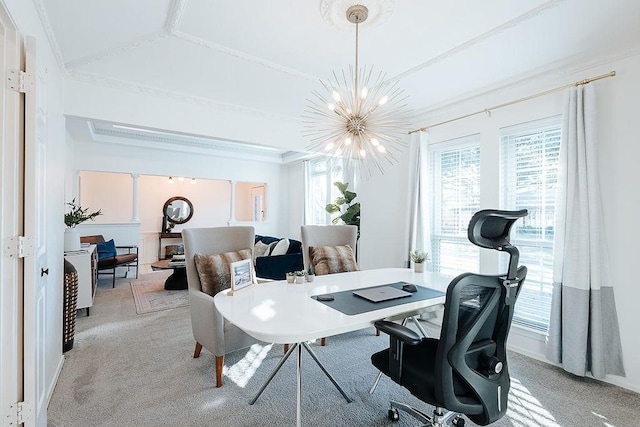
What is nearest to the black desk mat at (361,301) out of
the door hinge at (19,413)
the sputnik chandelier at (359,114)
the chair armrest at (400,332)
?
the chair armrest at (400,332)

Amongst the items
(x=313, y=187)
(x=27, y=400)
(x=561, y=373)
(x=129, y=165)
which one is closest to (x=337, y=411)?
(x=27, y=400)

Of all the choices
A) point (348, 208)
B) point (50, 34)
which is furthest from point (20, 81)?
point (348, 208)

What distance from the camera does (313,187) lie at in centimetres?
654

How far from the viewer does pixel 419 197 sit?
3.66 meters

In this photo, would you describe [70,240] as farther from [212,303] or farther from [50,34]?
[212,303]

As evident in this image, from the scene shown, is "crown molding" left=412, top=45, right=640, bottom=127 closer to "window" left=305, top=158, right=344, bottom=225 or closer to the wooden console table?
"window" left=305, top=158, right=344, bottom=225

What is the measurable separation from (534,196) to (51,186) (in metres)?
3.94

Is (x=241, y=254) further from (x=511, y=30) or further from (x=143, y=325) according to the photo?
(x=511, y=30)

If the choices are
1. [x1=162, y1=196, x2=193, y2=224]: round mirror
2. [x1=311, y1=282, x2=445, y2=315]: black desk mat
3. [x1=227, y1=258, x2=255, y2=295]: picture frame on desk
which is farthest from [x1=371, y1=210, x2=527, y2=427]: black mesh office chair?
[x1=162, y1=196, x2=193, y2=224]: round mirror

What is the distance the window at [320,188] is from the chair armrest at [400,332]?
443 cm

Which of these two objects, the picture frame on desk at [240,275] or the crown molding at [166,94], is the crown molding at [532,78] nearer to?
the crown molding at [166,94]

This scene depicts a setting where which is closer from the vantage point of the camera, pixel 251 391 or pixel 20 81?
pixel 20 81

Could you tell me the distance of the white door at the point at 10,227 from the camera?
1.43 metres

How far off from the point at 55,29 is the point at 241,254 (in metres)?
2.02
